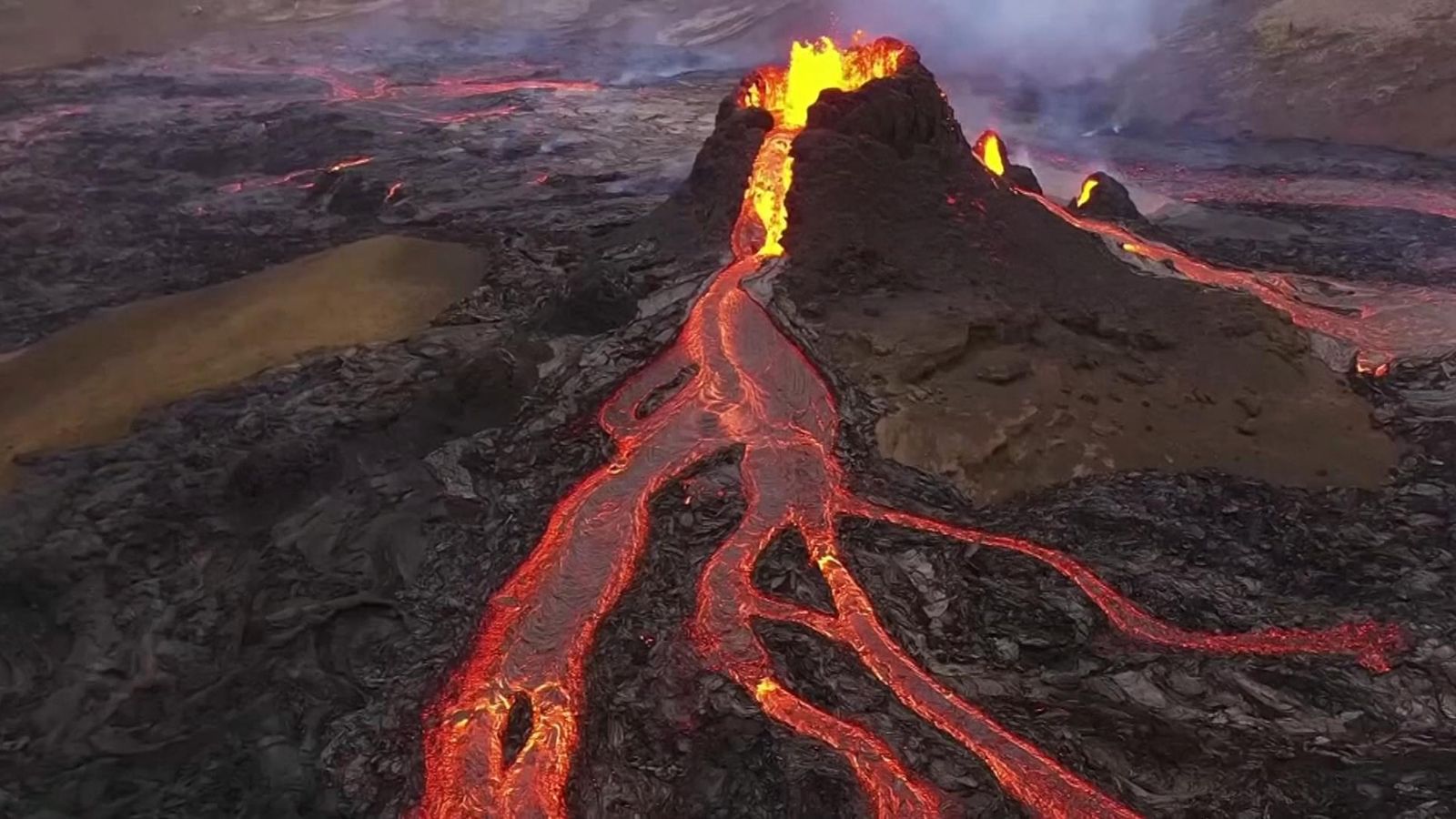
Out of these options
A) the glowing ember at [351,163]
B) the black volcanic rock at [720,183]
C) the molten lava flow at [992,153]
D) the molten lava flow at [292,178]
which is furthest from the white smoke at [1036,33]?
the molten lava flow at [292,178]

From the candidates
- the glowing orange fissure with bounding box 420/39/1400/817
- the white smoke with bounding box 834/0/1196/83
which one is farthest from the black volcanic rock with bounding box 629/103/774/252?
the white smoke with bounding box 834/0/1196/83

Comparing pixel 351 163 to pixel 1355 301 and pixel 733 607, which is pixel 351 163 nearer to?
pixel 733 607

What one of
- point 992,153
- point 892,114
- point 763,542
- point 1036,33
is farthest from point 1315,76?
point 763,542

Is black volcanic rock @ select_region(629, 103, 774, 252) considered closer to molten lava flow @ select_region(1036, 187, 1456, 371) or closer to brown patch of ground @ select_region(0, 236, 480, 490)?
brown patch of ground @ select_region(0, 236, 480, 490)

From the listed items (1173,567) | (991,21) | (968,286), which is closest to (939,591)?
(1173,567)

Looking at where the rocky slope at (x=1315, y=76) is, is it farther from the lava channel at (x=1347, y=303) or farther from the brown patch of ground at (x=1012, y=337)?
the brown patch of ground at (x=1012, y=337)
